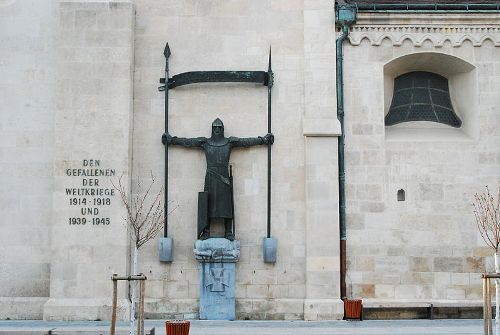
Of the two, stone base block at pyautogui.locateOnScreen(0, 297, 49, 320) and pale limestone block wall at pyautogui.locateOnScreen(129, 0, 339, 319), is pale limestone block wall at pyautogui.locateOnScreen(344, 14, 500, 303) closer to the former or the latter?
pale limestone block wall at pyautogui.locateOnScreen(129, 0, 339, 319)

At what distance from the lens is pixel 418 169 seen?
1997 centimetres

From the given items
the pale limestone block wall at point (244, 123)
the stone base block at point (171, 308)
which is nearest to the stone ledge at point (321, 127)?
the pale limestone block wall at point (244, 123)

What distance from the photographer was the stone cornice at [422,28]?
20.2m

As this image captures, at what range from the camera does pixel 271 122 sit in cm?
1992

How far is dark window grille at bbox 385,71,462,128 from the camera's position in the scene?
69.1ft

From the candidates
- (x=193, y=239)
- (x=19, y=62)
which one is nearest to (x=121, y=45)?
(x=19, y=62)

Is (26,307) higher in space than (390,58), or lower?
lower

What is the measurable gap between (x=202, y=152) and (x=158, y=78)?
2.48 meters

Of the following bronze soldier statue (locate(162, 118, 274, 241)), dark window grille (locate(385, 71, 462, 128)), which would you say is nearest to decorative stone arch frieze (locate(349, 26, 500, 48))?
dark window grille (locate(385, 71, 462, 128))

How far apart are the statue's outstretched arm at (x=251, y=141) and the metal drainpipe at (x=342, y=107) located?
1.98 metres

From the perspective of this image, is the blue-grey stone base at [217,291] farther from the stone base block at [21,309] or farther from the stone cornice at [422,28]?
the stone cornice at [422,28]

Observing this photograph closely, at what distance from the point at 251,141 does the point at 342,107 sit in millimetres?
2759

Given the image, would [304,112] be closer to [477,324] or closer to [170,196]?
[170,196]

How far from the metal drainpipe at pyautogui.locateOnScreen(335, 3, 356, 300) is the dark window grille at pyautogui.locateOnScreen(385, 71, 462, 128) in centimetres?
191
